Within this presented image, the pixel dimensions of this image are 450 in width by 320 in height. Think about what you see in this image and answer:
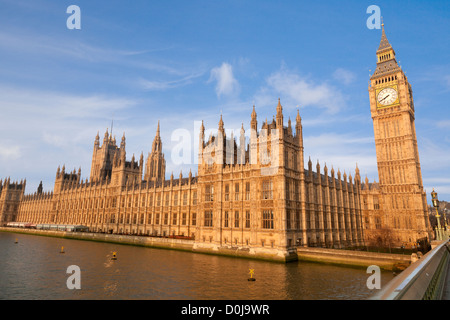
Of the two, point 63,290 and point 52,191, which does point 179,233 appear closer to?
point 63,290

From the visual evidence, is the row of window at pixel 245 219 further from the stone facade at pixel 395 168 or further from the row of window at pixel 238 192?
A: the stone facade at pixel 395 168

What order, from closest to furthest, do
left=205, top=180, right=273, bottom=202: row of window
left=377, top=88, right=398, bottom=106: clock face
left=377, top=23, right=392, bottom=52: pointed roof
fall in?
left=205, top=180, right=273, bottom=202: row of window → left=377, top=88, right=398, bottom=106: clock face → left=377, top=23, right=392, bottom=52: pointed roof

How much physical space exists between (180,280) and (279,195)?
22695 millimetres

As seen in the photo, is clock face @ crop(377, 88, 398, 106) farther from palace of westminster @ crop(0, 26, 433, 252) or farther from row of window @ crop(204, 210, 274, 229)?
row of window @ crop(204, 210, 274, 229)

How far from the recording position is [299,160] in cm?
5250

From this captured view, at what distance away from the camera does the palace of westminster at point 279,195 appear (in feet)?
159

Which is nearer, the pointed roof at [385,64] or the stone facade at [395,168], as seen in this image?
the stone facade at [395,168]

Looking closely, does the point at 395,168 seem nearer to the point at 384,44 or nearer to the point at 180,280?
the point at 384,44

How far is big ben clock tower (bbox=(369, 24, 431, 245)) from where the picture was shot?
69.2 m

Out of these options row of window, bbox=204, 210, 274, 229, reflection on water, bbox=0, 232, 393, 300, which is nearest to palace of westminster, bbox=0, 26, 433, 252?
row of window, bbox=204, 210, 274, 229

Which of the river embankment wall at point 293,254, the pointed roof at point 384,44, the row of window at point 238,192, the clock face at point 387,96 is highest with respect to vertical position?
the pointed roof at point 384,44

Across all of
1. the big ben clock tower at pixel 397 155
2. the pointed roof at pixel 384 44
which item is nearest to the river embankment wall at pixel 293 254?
the big ben clock tower at pixel 397 155

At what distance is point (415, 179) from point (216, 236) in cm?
5551
